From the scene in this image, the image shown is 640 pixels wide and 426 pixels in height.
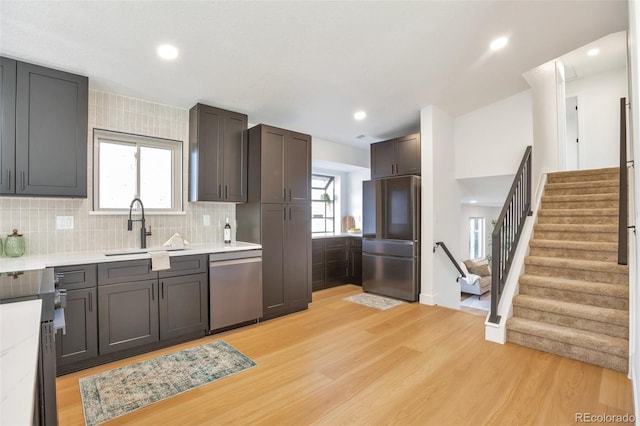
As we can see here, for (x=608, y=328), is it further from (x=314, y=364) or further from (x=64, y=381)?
(x=64, y=381)

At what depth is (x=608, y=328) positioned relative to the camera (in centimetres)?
269

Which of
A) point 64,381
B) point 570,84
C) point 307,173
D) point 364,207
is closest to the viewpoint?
point 64,381

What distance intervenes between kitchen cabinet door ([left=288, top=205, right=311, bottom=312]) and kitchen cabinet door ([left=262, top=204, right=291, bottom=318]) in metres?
0.07

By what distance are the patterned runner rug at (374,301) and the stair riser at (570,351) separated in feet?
5.09

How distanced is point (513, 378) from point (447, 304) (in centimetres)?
236

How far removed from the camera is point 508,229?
359 centimetres

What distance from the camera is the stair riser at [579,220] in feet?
12.0

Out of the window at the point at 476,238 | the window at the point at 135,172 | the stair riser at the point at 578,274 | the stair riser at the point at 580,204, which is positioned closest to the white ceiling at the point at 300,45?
the window at the point at 135,172

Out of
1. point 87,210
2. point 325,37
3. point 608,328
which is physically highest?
point 325,37

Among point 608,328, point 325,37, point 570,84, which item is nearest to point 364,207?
point 325,37

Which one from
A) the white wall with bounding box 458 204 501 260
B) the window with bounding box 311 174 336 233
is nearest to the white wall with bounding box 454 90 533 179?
the window with bounding box 311 174 336 233

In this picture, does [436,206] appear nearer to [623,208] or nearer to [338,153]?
[623,208]

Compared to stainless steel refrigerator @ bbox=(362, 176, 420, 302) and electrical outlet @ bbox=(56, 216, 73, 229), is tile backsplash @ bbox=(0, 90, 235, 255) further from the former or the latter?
stainless steel refrigerator @ bbox=(362, 176, 420, 302)

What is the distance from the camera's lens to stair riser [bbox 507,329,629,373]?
8.13 feet
